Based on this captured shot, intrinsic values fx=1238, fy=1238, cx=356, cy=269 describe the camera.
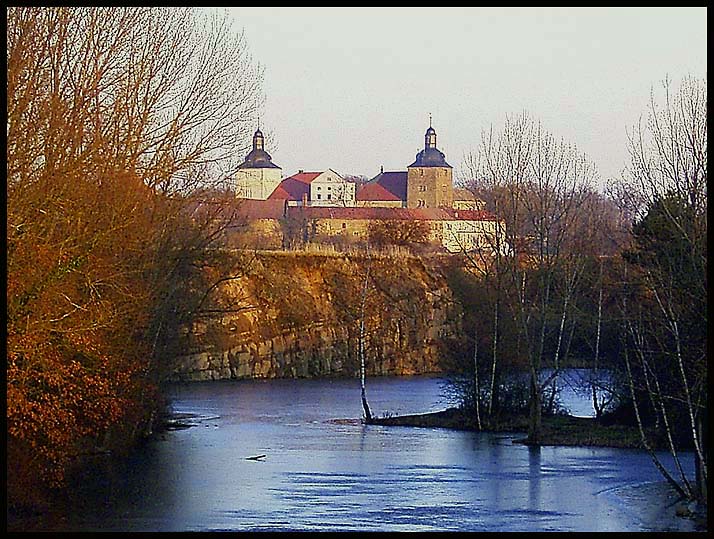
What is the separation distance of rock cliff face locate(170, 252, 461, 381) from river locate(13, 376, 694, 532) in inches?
696

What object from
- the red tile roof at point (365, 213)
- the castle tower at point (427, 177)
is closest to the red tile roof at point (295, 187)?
the castle tower at point (427, 177)

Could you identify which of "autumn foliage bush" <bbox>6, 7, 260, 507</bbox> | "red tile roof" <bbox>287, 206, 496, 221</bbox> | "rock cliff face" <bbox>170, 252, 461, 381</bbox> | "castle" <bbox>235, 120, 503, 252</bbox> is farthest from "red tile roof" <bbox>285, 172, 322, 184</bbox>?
"autumn foliage bush" <bbox>6, 7, 260, 507</bbox>

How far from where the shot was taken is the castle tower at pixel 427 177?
105562 mm

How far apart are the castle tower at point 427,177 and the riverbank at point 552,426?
69277mm

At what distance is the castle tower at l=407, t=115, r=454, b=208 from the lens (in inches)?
4156

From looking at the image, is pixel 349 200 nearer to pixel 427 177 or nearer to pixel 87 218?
pixel 427 177

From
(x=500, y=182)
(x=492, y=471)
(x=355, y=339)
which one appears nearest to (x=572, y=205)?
(x=500, y=182)

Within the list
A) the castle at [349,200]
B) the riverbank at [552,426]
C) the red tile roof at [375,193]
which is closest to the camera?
the riverbank at [552,426]

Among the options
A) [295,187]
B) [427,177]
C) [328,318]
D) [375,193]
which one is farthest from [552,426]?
[295,187]

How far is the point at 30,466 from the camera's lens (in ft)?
58.0

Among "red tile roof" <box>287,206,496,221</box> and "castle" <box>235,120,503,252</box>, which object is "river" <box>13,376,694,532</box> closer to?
"castle" <box>235,120,503,252</box>

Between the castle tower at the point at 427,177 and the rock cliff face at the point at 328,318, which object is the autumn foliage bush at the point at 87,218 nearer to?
the rock cliff face at the point at 328,318

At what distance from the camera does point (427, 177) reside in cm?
10719

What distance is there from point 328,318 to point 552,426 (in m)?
27.5
